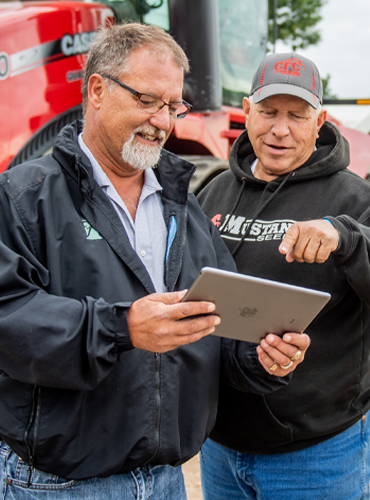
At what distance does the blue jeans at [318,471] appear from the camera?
78.3 inches

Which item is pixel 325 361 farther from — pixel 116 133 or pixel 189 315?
pixel 116 133

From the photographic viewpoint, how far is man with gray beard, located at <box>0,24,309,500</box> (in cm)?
139

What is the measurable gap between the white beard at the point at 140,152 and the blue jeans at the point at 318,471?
1.19 metres

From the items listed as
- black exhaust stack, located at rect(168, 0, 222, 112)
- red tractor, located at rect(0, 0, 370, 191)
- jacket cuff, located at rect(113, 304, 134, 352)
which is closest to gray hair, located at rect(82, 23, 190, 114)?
jacket cuff, located at rect(113, 304, 134, 352)

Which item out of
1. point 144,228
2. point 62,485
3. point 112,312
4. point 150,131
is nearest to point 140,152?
point 150,131

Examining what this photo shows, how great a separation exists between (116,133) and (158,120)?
15 centimetres

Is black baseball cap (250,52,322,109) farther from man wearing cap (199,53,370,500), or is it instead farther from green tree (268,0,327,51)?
green tree (268,0,327,51)

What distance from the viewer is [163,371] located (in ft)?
5.23

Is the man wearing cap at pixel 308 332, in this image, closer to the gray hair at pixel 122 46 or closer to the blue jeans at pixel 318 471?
the blue jeans at pixel 318 471

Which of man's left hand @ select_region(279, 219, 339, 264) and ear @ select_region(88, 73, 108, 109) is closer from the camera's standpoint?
man's left hand @ select_region(279, 219, 339, 264)

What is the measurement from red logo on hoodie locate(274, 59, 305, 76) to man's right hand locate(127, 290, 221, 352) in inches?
46.3

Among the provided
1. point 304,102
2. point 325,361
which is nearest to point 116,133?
point 304,102

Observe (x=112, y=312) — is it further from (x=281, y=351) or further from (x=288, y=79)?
(x=288, y=79)

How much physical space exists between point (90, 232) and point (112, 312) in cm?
28
